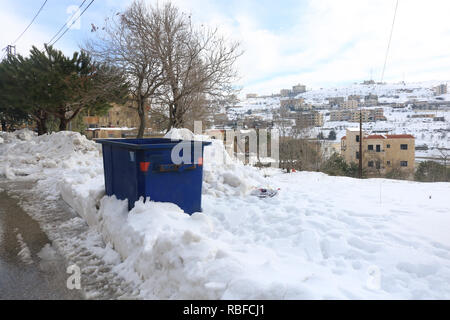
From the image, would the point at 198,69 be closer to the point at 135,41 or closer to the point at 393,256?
the point at 135,41

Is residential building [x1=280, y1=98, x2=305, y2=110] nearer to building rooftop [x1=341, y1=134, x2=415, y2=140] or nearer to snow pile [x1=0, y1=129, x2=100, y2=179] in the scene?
building rooftop [x1=341, y1=134, x2=415, y2=140]

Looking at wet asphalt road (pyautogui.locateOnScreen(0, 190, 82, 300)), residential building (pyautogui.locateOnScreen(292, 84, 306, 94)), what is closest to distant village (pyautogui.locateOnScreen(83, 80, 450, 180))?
wet asphalt road (pyautogui.locateOnScreen(0, 190, 82, 300))

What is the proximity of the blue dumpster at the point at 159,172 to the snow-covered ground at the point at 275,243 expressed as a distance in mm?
183

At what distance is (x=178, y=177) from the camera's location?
409 centimetres

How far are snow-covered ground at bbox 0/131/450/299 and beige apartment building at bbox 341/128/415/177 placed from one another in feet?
81.8

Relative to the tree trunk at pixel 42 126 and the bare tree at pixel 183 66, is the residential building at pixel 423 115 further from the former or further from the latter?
the tree trunk at pixel 42 126

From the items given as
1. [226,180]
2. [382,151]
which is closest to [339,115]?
[382,151]

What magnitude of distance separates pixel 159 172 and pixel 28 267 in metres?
1.78

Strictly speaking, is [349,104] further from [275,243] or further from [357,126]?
[275,243]

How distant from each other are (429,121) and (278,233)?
1701 inches

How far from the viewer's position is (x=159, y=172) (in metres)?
3.88

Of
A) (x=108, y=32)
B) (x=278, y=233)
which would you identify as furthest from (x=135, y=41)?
(x=278, y=233)

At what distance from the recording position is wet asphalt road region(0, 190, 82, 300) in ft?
9.02

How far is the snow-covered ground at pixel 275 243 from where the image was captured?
7.64 ft
